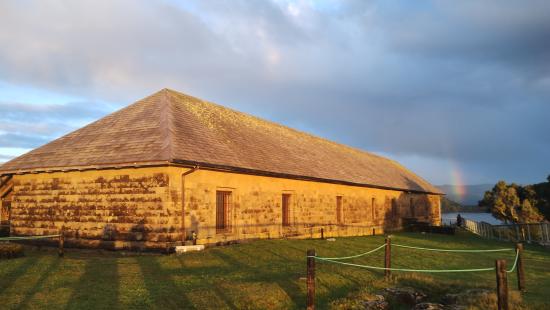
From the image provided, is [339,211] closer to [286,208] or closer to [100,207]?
[286,208]

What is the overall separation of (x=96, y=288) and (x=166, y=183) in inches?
219

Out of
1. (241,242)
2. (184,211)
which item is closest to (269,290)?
(184,211)

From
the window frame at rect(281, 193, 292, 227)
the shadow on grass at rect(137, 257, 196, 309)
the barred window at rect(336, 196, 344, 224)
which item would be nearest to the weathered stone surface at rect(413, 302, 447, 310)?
the shadow on grass at rect(137, 257, 196, 309)

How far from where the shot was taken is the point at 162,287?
9195mm

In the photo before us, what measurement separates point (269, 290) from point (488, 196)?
52206 mm

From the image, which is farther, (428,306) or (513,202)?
(513,202)

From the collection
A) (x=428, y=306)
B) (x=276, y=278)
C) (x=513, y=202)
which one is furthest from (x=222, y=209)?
(x=513, y=202)

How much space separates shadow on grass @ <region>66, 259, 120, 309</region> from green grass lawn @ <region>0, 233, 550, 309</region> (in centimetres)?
2

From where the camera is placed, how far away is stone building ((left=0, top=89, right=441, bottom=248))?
14430 mm

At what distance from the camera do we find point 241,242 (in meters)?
16.9

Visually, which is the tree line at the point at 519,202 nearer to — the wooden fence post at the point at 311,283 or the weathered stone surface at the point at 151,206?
the weathered stone surface at the point at 151,206

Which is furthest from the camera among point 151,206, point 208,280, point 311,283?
point 151,206

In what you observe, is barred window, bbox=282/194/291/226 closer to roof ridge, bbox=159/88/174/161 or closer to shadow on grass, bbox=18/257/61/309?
roof ridge, bbox=159/88/174/161

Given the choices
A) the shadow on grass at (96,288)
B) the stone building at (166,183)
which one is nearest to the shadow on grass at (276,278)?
the shadow on grass at (96,288)
